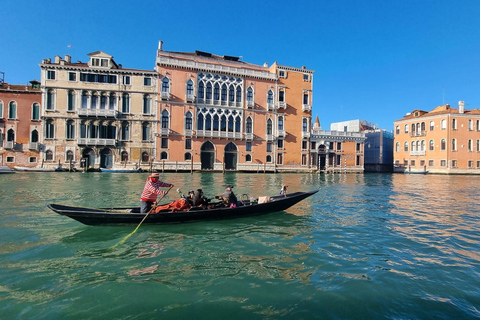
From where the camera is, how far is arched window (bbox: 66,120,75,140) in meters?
27.2

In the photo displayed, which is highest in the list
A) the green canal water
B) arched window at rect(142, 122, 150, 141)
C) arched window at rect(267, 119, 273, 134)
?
arched window at rect(267, 119, 273, 134)

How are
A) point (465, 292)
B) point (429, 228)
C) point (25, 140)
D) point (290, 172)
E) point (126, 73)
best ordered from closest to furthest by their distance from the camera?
1. point (465, 292)
2. point (429, 228)
3. point (25, 140)
4. point (126, 73)
5. point (290, 172)

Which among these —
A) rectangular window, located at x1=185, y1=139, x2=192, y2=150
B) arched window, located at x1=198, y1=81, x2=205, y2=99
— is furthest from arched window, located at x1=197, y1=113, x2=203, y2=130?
arched window, located at x1=198, y1=81, x2=205, y2=99

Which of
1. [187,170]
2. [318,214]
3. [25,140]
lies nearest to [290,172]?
A: [187,170]

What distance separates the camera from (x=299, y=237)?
19.8ft

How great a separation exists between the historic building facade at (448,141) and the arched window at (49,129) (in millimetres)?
42130

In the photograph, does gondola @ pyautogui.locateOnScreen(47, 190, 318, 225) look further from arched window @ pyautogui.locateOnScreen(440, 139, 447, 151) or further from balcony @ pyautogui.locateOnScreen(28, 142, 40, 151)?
arched window @ pyautogui.locateOnScreen(440, 139, 447, 151)

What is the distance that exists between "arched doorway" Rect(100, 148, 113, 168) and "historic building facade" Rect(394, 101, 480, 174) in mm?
36829

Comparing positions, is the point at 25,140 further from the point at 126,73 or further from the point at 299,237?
the point at 299,237

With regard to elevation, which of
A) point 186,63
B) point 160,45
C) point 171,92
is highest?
point 160,45

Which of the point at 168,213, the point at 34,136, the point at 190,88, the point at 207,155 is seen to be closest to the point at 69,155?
the point at 34,136

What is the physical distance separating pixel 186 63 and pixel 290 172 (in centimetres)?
1678

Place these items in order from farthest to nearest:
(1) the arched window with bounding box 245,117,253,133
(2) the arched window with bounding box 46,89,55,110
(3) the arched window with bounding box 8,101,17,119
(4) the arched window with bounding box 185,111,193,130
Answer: (1) the arched window with bounding box 245,117,253,133 < (4) the arched window with bounding box 185,111,193,130 < (2) the arched window with bounding box 46,89,55,110 < (3) the arched window with bounding box 8,101,17,119

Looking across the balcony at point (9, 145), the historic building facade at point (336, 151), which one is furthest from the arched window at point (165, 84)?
the historic building facade at point (336, 151)
